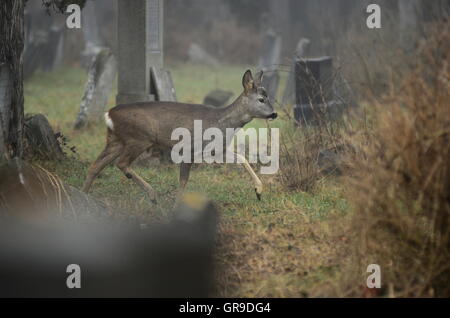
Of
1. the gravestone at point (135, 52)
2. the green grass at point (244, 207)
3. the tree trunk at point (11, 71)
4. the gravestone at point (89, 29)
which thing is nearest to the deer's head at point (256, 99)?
the green grass at point (244, 207)

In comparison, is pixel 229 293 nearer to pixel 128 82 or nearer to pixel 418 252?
pixel 418 252

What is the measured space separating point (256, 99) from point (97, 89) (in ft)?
16.7

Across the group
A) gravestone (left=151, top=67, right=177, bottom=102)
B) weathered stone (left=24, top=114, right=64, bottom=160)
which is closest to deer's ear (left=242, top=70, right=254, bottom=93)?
gravestone (left=151, top=67, right=177, bottom=102)

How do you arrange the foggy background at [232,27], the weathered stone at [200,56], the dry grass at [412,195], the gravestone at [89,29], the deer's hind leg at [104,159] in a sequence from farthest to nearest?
the weathered stone at [200,56] < the gravestone at [89,29] < the foggy background at [232,27] < the deer's hind leg at [104,159] < the dry grass at [412,195]

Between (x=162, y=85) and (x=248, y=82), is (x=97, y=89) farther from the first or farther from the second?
(x=248, y=82)

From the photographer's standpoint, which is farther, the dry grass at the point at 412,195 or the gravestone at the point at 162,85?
the gravestone at the point at 162,85

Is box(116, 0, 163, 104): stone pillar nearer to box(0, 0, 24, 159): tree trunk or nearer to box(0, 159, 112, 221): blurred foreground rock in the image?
box(0, 0, 24, 159): tree trunk

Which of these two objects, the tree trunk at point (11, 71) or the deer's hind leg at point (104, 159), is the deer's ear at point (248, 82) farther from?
the tree trunk at point (11, 71)

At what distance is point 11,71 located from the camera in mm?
8039

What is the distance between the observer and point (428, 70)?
5953 mm

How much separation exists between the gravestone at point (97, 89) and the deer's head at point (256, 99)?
16.1 ft

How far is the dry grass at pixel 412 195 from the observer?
5.21 metres
